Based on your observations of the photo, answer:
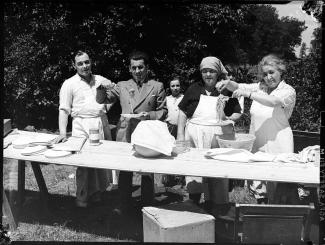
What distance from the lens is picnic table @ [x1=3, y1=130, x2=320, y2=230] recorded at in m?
3.47

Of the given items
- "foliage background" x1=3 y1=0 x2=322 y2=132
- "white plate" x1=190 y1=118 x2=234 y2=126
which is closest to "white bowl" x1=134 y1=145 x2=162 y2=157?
"white plate" x1=190 y1=118 x2=234 y2=126

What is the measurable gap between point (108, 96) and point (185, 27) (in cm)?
482

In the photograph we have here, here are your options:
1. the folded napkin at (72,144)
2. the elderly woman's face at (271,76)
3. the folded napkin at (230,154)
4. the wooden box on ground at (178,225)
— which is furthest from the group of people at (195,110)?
the wooden box on ground at (178,225)

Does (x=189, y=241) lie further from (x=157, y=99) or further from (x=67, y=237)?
(x=157, y=99)

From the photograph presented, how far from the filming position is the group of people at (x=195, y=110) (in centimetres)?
431

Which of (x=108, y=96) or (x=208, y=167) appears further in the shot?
(x=108, y=96)

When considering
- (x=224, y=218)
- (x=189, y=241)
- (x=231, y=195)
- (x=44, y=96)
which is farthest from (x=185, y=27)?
(x=189, y=241)

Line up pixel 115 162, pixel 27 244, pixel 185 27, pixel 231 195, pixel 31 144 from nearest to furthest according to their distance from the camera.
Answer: pixel 27 244 < pixel 115 162 < pixel 31 144 < pixel 231 195 < pixel 185 27

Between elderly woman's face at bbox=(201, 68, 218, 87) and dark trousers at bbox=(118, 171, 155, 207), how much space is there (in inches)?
53.2

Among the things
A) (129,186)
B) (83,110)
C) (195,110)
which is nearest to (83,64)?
(83,110)

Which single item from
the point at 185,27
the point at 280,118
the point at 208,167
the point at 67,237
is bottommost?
the point at 67,237

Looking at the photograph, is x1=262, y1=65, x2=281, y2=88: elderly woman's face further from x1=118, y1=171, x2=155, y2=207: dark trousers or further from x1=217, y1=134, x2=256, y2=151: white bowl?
x1=118, y1=171, x2=155, y2=207: dark trousers

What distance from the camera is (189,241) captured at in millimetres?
3615

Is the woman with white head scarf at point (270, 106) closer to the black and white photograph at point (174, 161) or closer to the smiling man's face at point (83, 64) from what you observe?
the black and white photograph at point (174, 161)
